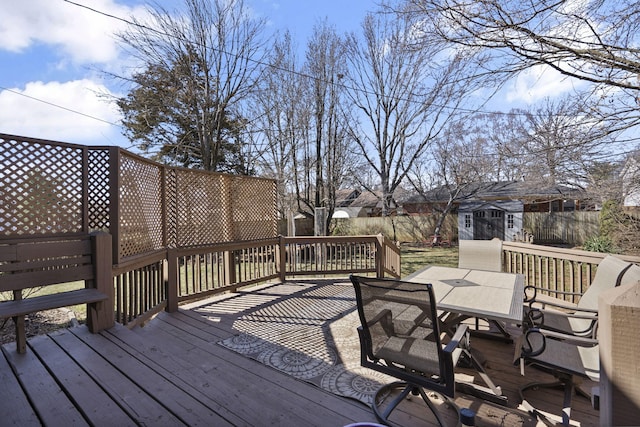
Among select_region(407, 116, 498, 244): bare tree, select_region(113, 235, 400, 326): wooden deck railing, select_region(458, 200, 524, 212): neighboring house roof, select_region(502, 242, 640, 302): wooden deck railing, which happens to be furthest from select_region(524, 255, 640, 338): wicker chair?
select_region(458, 200, 524, 212): neighboring house roof

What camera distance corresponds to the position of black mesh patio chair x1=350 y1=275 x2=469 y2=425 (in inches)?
72.7

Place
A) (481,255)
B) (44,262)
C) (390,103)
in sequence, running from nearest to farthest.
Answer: (44,262), (481,255), (390,103)

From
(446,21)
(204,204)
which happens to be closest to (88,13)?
(204,204)

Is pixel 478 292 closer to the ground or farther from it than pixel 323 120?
closer to the ground

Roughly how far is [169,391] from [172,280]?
267 centimetres

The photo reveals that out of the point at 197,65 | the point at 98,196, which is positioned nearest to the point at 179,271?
the point at 98,196

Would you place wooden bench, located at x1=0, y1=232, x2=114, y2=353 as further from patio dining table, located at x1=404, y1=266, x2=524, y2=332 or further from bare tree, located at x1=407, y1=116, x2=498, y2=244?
bare tree, located at x1=407, y1=116, x2=498, y2=244

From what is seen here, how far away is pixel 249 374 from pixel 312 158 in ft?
31.2

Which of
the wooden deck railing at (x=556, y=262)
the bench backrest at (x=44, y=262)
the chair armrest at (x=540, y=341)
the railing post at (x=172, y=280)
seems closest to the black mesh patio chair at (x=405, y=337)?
the chair armrest at (x=540, y=341)

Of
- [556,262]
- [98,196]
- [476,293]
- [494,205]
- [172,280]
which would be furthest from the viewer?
[494,205]

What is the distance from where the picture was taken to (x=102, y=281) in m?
2.98

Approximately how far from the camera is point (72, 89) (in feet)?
29.5

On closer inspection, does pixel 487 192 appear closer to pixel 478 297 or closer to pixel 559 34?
pixel 559 34

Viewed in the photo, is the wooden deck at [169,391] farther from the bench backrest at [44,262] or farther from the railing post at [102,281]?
the bench backrest at [44,262]
